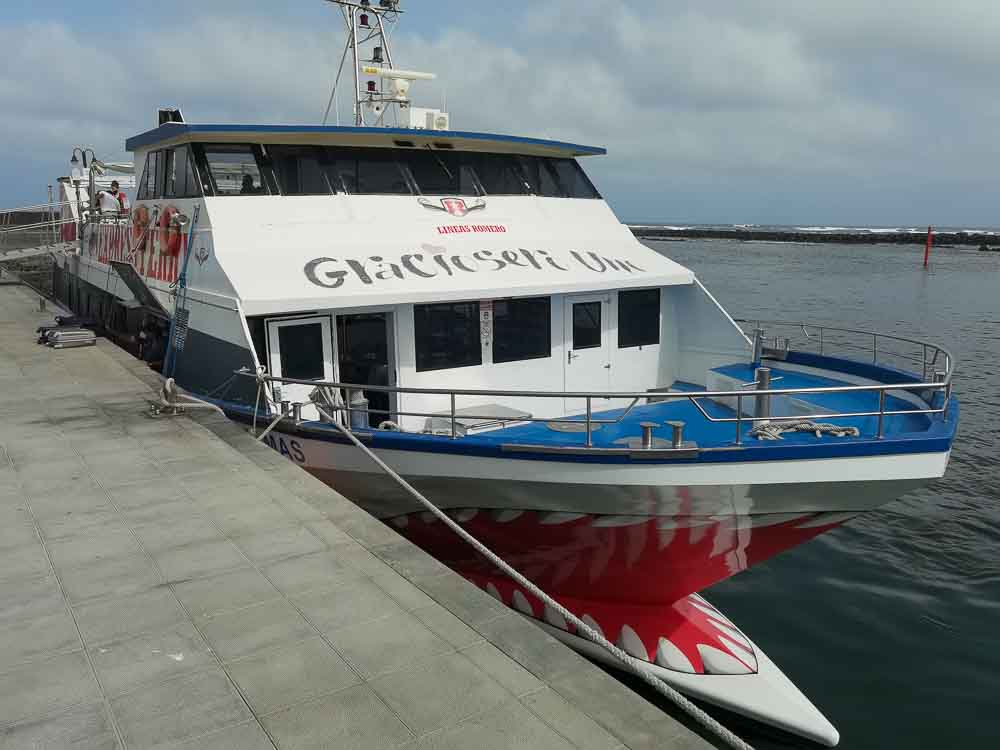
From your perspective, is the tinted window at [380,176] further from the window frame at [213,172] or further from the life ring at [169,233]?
the life ring at [169,233]

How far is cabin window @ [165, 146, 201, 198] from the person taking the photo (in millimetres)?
8664

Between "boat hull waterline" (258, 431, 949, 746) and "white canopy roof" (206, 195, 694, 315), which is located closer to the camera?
"boat hull waterline" (258, 431, 949, 746)

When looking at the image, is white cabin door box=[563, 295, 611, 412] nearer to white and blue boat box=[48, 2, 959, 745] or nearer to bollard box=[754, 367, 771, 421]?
white and blue boat box=[48, 2, 959, 745]

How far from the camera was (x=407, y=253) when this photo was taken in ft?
27.0

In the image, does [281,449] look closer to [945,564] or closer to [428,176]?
[428,176]

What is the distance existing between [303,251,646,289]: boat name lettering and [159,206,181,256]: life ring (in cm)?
228

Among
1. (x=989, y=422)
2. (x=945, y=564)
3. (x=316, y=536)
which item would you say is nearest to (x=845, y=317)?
(x=989, y=422)

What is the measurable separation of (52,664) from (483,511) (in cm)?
358

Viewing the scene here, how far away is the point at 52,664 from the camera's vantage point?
12.3 ft

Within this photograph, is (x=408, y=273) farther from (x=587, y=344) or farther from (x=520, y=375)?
(x=587, y=344)

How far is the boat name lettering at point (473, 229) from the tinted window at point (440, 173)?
2.00ft

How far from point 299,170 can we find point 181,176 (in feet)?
5.20

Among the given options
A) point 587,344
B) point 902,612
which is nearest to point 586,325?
point 587,344

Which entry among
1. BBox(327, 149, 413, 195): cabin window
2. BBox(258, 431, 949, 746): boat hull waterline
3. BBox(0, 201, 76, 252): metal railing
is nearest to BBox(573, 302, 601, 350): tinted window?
BBox(327, 149, 413, 195): cabin window
